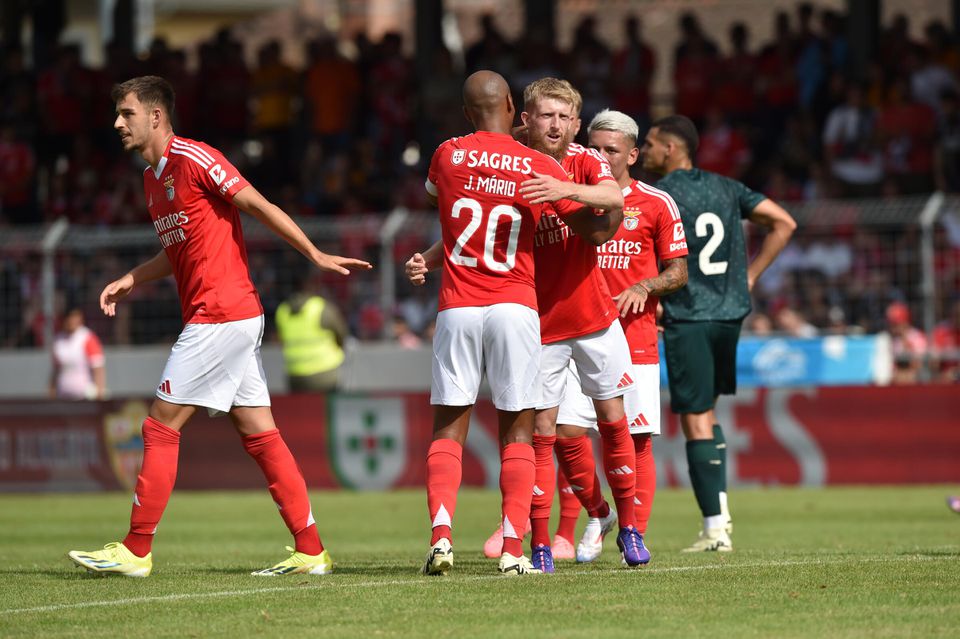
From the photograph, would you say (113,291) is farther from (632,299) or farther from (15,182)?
(15,182)

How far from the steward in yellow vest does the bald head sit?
36.6 feet

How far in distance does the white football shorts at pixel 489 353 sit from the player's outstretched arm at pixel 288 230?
1.76 feet

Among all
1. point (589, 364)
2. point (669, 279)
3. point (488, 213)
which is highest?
point (488, 213)

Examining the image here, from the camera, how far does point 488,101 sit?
7305mm

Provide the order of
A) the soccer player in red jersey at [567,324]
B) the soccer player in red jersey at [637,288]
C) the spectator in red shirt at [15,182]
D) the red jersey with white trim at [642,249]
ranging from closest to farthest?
the soccer player in red jersey at [567,324]
the soccer player in red jersey at [637,288]
the red jersey with white trim at [642,249]
the spectator in red shirt at [15,182]

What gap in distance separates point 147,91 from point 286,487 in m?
2.13

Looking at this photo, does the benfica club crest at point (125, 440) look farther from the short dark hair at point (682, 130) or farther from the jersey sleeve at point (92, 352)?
the short dark hair at point (682, 130)

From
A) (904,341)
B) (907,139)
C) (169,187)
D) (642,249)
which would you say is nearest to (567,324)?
(642,249)

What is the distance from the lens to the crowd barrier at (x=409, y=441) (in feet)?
53.2

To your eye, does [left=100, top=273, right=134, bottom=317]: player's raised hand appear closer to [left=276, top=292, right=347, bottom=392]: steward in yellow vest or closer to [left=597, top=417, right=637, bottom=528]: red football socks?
[left=597, top=417, right=637, bottom=528]: red football socks

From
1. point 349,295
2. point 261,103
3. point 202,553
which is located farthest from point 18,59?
point 202,553

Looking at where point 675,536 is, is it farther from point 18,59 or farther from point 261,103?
point 18,59

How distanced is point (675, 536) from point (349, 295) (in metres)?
9.14

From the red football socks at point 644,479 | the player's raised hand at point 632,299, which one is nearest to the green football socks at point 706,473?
the red football socks at point 644,479
